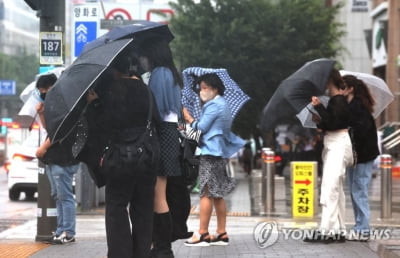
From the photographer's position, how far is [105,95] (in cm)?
599

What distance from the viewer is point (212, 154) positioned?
802 cm

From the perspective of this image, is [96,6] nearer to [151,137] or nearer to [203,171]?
[203,171]

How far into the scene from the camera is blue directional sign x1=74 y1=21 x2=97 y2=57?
1344 centimetres

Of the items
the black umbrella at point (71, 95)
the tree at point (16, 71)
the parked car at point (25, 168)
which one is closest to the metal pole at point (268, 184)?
the parked car at point (25, 168)

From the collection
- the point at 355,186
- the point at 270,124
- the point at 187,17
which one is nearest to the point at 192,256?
the point at 270,124

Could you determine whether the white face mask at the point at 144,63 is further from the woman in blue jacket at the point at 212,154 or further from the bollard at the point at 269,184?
the bollard at the point at 269,184

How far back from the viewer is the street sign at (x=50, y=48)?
912 centimetres

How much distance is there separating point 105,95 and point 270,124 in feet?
7.47

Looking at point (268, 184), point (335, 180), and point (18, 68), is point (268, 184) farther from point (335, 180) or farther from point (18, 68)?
point (18, 68)

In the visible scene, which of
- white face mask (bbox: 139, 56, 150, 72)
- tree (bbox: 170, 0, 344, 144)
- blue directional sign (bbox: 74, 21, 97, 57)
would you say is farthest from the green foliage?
white face mask (bbox: 139, 56, 150, 72)

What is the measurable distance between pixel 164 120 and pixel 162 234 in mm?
968

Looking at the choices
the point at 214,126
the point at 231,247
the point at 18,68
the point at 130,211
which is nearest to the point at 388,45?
the point at 214,126

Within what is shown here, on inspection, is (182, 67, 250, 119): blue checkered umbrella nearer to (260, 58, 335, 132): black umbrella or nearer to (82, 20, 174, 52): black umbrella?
(260, 58, 335, 132): black umbrella

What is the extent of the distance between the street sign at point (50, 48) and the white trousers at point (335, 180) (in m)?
3.32
